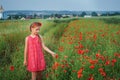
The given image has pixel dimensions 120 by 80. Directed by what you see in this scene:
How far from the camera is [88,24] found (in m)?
5.79

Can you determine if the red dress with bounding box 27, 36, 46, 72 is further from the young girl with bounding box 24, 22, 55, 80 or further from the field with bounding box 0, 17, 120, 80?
the field with bounding box 0, 17, 120, 80

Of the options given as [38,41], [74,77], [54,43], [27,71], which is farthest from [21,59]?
[54,43]

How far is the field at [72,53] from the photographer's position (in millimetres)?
2766

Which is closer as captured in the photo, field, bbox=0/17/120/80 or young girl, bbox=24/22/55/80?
field, bbox=0/17/120/80

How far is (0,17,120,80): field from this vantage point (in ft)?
9.07

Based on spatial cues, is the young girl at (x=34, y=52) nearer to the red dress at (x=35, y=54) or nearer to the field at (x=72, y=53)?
the red dress at (x=35, y=54)

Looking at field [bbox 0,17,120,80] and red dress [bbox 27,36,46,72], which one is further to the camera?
red dress [bbox 27,36,46,72]

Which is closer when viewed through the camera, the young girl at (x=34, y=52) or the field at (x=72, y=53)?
the field at (x=72, y=53)

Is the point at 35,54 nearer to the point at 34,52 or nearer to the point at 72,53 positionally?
the point at 34,52

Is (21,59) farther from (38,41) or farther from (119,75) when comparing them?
(119,75)

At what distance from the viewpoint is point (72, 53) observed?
11.0 feet

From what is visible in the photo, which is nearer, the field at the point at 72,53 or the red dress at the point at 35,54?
the field at the point at 72,53

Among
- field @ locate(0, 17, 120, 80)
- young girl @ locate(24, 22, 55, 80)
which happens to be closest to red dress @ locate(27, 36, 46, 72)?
young girl @ locate(24, 22, 55, 80)

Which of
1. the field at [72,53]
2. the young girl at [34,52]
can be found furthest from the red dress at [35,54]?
the field at [72,53]
